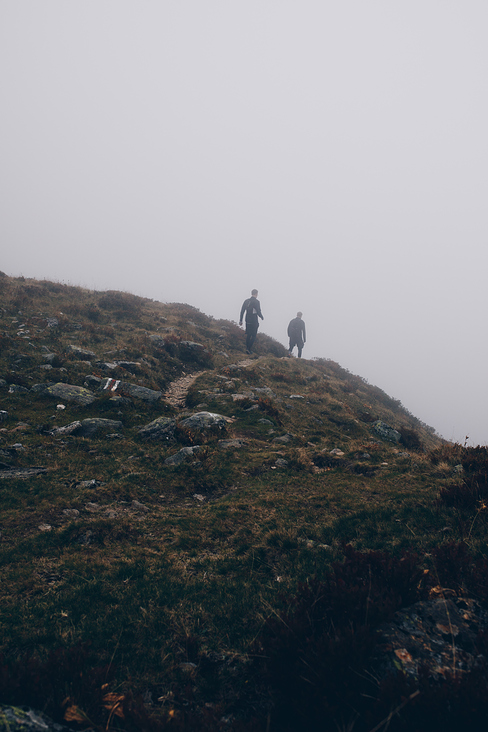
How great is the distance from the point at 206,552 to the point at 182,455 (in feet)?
13.1

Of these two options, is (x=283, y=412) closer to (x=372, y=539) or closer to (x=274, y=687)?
(x=372, y=539)

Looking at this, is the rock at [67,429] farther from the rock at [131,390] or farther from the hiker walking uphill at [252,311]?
the hiker walking uphill at [252,311]

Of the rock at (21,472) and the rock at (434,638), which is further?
the rock at (21,472)

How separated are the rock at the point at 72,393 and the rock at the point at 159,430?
8.52 feet

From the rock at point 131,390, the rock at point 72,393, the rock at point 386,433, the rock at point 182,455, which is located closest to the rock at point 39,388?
the rock at point 72,393

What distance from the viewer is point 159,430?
10867 mm

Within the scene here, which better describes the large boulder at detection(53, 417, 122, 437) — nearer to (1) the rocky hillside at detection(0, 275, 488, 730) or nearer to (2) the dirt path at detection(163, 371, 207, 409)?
(1) the rocky hillside at detection(0, 275, 488, 730)

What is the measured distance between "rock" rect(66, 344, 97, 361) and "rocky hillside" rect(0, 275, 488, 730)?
681 millimetres

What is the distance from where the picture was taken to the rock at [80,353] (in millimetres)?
15320

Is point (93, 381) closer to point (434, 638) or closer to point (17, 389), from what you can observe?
point (17, 389)

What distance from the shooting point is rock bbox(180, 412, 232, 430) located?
1148 centimetres

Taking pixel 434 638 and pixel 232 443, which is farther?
pixel 232 443

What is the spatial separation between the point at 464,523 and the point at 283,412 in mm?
9355

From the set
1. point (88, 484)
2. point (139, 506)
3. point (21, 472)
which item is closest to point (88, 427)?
point (21, 472)
